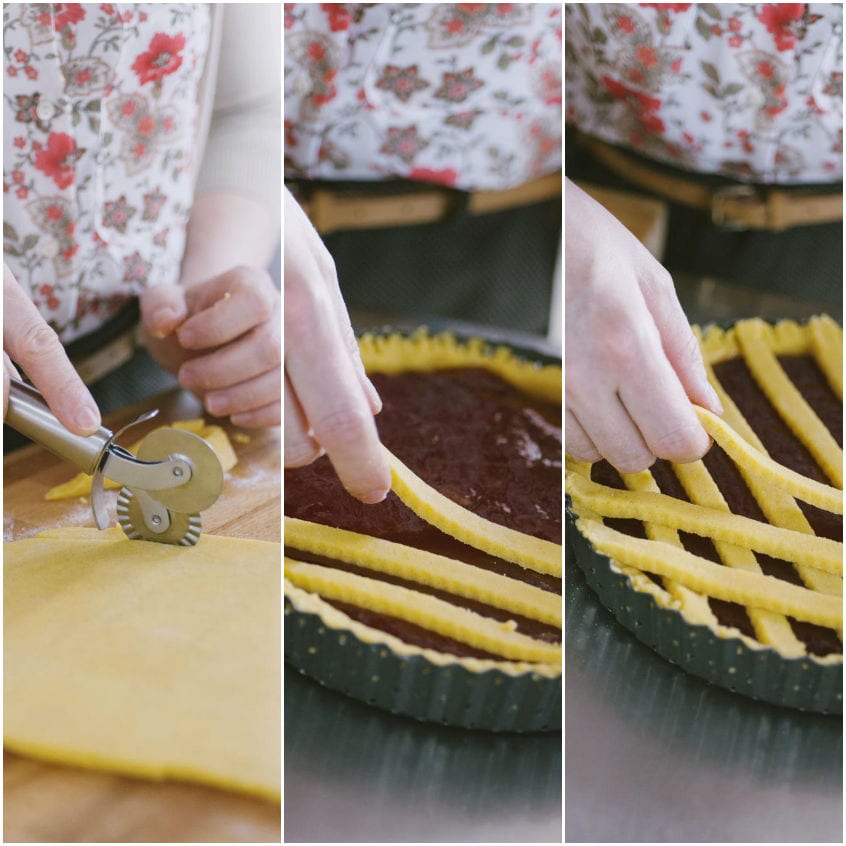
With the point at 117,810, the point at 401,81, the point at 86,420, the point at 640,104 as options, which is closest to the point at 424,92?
the point at 401,81

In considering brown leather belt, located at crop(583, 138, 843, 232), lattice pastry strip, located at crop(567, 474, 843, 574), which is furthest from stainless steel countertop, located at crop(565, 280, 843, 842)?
brown leather belt, located at crop(583, 138, 843, 232)

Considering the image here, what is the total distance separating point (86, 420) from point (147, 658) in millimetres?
210

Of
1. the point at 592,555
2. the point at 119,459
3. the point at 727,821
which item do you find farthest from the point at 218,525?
the point at 727,821

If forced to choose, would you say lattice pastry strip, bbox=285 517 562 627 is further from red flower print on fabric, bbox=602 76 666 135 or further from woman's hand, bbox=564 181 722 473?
red flower print on fabric, bbox=602 76 666 135

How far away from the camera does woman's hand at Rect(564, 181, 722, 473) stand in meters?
0.82

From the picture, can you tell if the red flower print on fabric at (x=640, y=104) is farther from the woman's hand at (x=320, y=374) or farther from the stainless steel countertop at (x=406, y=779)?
the stainless steel countertop at (x=406, y=779)

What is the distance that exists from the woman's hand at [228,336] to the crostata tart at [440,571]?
0.14 m

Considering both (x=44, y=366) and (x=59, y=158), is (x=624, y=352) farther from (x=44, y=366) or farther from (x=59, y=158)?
(x=59, y=158)

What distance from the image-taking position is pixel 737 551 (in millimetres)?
833

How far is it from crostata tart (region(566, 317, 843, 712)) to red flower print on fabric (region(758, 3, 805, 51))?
399mm

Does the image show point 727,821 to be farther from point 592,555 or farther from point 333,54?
point 333,54

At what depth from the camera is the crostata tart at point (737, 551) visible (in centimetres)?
74

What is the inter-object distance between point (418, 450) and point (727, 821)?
0.43m

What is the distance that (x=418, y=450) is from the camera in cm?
97
